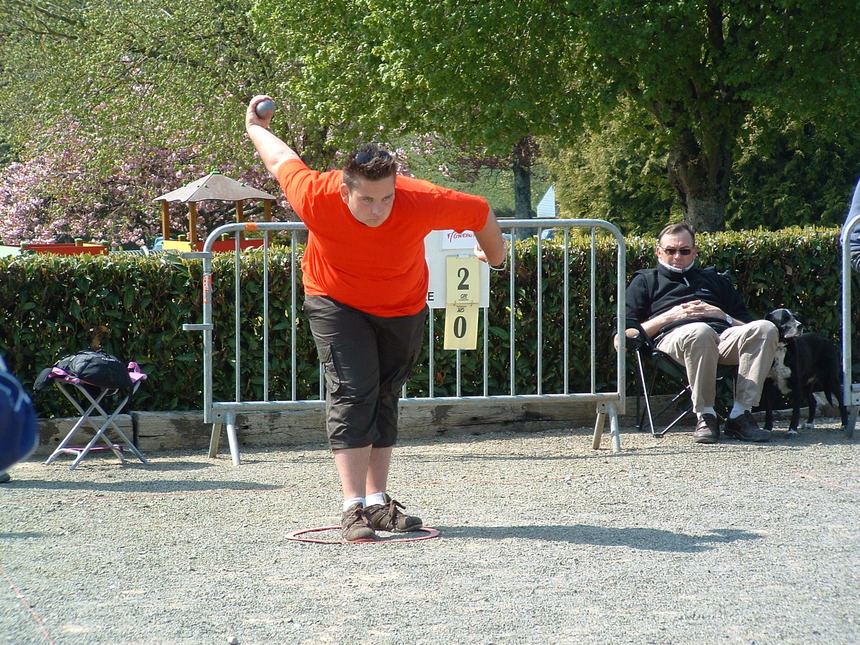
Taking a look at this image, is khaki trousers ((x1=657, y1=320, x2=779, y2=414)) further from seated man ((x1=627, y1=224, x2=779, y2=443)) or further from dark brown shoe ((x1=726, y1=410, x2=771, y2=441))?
dark brown shoe ((x1=726, y1=410, x2=771, y2=441))

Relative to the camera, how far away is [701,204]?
2278 cm

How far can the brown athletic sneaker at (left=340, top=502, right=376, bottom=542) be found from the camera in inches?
182

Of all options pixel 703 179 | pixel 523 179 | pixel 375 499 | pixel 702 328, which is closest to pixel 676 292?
pixel 702 328

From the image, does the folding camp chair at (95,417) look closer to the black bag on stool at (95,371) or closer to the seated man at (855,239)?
the black bag on stool at (95,371)

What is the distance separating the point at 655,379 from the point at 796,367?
3.67 ft

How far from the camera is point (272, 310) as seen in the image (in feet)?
25.1

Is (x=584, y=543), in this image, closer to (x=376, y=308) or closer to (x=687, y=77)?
(x=376, y=308)

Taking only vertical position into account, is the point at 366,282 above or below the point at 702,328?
above

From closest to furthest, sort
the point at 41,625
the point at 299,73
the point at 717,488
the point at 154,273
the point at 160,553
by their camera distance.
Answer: the point at 41,625
the point at 160,553
the point at 717,488
the point at 154,273
the point at 299,73

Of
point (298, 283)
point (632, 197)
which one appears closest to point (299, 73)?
point (632, 197)

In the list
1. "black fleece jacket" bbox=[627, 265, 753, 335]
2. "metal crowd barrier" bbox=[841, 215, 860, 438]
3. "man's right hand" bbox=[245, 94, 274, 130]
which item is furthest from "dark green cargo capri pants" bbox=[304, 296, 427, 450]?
"metal crowd barrier" bbox=[841, 215, 860, 438]

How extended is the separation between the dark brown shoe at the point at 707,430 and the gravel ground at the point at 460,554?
231 millimetres

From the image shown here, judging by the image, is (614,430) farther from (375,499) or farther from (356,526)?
(356,526)

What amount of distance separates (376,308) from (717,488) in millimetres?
2166
